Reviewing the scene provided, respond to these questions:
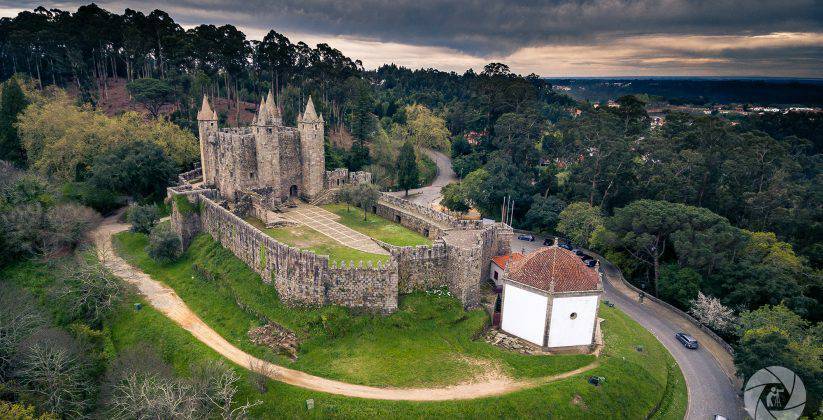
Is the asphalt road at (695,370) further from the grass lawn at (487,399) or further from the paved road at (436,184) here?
the paved road at (436,184)

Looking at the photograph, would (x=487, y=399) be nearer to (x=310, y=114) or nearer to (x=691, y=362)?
(x=691, y=362)

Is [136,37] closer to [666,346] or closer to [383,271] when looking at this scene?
[383,271]

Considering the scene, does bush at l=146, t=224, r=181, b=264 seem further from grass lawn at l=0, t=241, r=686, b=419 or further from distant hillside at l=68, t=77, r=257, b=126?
distant hillside at l=68, t=77, r=257, b=126

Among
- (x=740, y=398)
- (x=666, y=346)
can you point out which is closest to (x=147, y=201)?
(x=666, y=346)

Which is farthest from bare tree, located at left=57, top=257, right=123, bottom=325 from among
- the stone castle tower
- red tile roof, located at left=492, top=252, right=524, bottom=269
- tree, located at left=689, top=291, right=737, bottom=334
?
tree, located at left=689, top=291, right=737, bottom=334

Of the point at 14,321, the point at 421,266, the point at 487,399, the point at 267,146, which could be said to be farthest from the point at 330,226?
the point at 14,321

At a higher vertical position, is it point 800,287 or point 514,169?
point 514,169
